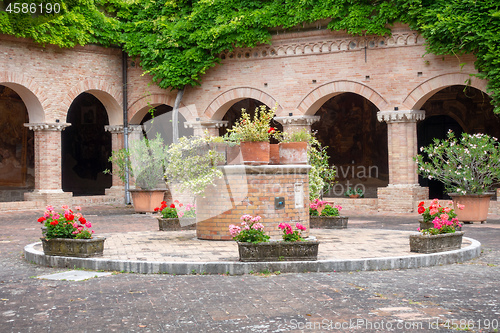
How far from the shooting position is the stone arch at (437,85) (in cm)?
1662

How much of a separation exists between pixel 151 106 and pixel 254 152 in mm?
11389

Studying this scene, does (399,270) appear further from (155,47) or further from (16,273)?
(155,47)

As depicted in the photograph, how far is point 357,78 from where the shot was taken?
59.7 ft

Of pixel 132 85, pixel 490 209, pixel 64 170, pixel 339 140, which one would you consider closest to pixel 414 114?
pixel 490 209

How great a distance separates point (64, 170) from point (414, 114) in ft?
52.4

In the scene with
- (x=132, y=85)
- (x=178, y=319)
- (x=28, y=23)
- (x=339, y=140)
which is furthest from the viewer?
(x=339, y=140)

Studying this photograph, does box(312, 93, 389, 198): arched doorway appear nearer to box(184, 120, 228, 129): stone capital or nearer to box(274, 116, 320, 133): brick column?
box(274, 116, 320, 133): brick column

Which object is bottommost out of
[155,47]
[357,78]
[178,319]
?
[178,319]

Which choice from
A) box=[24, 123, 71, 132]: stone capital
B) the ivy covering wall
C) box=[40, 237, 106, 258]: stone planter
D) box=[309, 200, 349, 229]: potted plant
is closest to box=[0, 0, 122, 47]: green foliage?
the ivy covering wall

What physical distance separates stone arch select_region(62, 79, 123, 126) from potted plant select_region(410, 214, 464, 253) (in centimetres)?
1366

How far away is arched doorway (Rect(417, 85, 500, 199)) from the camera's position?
70.4 feet

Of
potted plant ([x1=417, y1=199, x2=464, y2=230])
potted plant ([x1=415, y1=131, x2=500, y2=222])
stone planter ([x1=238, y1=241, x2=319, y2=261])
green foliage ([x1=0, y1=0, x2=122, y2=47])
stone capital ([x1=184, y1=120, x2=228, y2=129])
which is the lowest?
stone planter ([x1=238, y1=241, x2=319, y2=261])

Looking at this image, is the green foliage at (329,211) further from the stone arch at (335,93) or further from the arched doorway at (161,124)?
the arched doorway at (161,124)

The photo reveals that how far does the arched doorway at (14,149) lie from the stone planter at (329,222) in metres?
14.8
